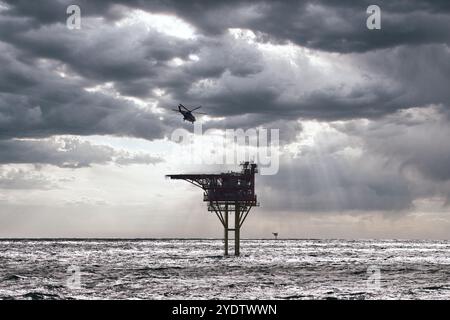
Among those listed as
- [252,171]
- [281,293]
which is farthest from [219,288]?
[252,171]

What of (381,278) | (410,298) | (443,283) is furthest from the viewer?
(381,278)

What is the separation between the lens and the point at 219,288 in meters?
38.2

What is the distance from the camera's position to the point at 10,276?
4894 cm

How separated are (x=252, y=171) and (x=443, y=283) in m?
30.9
